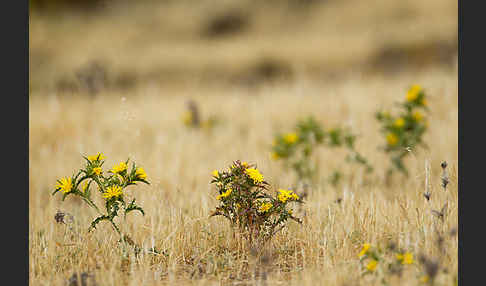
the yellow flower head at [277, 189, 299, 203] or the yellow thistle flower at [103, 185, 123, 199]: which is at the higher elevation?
the yellow thistle flower at [103, 185, 123, 199]

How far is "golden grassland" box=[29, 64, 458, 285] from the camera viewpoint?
2270 millimetres

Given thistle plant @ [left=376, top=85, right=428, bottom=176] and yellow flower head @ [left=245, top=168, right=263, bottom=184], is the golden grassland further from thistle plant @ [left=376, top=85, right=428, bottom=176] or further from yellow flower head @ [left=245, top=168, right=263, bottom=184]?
yellow flower head @ [left=245, top=168, right=263, bottom=184]

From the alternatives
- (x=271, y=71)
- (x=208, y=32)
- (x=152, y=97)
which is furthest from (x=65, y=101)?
(x=208, y=32)

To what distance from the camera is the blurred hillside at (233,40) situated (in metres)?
10.2

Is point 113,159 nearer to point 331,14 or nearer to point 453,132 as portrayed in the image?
point 453,132

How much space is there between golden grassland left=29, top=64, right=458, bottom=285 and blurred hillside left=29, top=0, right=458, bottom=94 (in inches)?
75.6

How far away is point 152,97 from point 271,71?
11.9ft

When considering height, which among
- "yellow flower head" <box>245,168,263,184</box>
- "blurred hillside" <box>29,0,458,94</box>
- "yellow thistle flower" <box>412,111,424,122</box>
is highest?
"blurred hillside" <box>29,0,458,94</box>

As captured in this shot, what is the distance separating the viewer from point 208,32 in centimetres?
1339

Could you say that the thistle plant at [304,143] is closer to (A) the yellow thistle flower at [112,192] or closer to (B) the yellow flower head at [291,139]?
(B) the yellow flower head at [291,139]

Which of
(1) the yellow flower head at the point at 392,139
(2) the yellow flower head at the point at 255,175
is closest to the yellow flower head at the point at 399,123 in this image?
(1) the yellow flower head at the point at 392,139

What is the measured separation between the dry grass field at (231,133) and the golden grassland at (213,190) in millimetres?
15

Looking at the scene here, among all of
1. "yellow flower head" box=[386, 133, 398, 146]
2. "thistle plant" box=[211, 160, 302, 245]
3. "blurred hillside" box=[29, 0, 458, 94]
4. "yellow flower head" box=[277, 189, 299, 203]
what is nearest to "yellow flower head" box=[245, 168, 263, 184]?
"thistle plant" box=[211, 160, 302, 245]

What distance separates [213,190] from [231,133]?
262cm
